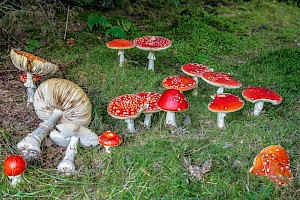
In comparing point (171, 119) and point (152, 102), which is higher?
point (152, 102)

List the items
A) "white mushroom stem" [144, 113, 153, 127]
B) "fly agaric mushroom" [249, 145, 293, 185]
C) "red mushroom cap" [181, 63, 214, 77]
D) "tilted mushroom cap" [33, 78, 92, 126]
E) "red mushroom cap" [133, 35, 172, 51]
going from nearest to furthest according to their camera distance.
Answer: "fly agaric mushroom" [249, 145, 293, 185] < "tilted mushroom cap" [33, 78, 92, 126] < "white mushroom stem" [144, 113, 153, 127] < "red mushroom cap" [181, 63, 214, 77] < "red mushroom cap" [133, 35, 172, 51]

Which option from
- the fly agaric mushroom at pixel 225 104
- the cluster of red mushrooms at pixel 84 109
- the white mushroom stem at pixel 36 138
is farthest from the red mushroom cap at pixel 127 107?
the fly agaric mushroom at pixel 225 104

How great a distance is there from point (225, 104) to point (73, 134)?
1.81 meters

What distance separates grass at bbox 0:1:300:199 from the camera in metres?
3.46

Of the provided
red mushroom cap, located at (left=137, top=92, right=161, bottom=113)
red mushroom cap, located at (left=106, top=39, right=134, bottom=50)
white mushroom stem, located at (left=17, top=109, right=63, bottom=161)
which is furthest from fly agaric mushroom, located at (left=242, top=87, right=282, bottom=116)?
white mushroom stem, located at (left=17, top=109, right=63, bottom=161)

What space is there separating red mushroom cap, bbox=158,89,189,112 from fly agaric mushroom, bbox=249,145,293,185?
1037 millimetres

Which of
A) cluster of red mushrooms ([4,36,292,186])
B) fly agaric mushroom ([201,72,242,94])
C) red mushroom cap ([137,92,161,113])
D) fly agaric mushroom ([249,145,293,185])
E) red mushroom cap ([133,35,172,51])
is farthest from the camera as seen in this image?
red mushroom cap ([133,35,172,51])

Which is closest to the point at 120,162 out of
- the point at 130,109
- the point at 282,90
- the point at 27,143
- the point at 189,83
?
the point at 130,109

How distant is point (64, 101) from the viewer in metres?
4.16

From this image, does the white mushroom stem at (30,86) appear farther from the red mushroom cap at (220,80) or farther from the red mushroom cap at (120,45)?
the red mushroom cap at (220,80)

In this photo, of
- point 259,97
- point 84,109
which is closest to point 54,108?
point 84,109

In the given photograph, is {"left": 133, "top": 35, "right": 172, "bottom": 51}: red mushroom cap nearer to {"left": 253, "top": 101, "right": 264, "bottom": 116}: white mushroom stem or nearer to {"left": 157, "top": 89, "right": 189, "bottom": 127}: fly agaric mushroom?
{"left": 157, "top": 89, "right": 189, "bottom": 127}: fly agaric mushroom

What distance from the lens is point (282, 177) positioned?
11.3ft

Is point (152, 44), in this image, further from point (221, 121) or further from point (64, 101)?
point (64, 101)
